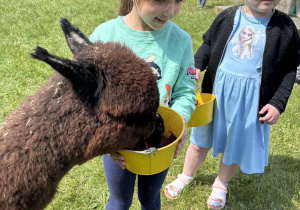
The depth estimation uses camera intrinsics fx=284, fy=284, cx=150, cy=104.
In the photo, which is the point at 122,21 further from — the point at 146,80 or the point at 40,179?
the point at 40,179

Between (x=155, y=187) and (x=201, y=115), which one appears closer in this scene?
(x=155, y=187)

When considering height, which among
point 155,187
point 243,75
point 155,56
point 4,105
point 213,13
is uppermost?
point 155,56

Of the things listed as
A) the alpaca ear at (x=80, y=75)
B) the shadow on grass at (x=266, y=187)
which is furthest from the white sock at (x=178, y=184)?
the alpaca ear at (x=80, y=75)

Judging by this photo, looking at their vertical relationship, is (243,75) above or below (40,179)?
below

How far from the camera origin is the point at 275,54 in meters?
2.47

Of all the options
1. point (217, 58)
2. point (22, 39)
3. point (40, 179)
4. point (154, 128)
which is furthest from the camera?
→ point (22, 39)

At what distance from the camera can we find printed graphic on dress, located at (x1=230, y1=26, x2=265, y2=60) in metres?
2.55

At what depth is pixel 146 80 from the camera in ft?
4.85

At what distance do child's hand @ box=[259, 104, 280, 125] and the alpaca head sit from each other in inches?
55.0

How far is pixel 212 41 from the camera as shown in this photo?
2.83m

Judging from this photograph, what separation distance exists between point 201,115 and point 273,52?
2.71ft

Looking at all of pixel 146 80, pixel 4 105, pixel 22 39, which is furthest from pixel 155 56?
pixel 22 39

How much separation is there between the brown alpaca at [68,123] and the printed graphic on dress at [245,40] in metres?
1.47

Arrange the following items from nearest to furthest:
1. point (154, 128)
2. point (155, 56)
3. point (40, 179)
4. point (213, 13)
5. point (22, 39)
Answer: point (40, 179) < point (154, 128) < point (155, 56) < point (22, 39) < point (213, 13)
